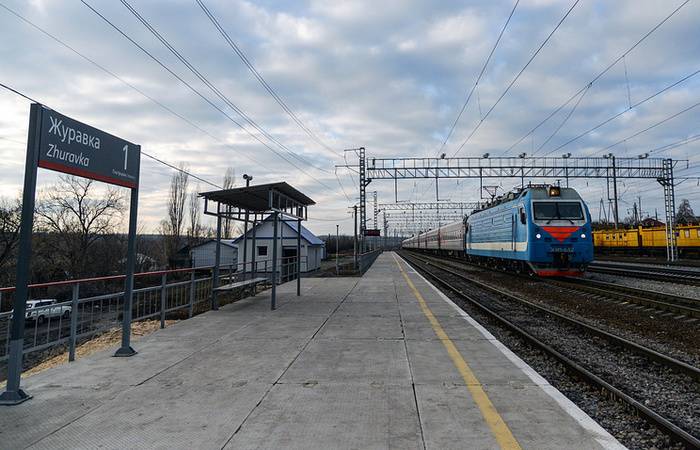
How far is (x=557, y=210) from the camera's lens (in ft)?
51.4

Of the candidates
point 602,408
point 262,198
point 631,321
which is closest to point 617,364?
point 602,408

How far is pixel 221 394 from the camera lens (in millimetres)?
4344

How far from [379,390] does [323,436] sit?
3.96 feet

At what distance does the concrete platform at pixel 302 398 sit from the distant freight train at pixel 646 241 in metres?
33.7

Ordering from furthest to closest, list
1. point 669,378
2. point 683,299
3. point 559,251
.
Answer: point 559,251, point 683,299, point 669,378

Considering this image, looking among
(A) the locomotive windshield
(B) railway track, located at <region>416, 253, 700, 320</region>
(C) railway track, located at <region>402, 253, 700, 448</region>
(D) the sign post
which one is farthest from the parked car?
(A) the locomotive windshield

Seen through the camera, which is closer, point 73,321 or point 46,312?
point 46,312

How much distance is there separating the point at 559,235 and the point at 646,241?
27841 mm

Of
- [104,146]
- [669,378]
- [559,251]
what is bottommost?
[669,378]

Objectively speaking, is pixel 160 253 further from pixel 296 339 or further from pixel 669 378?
pixel 669 378

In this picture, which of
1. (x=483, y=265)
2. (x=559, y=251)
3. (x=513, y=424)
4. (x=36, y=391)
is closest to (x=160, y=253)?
(x=483, y=265)

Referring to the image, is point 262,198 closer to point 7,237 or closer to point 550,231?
point 550,231

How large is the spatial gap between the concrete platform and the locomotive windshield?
9.94m

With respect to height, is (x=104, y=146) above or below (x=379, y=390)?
above
